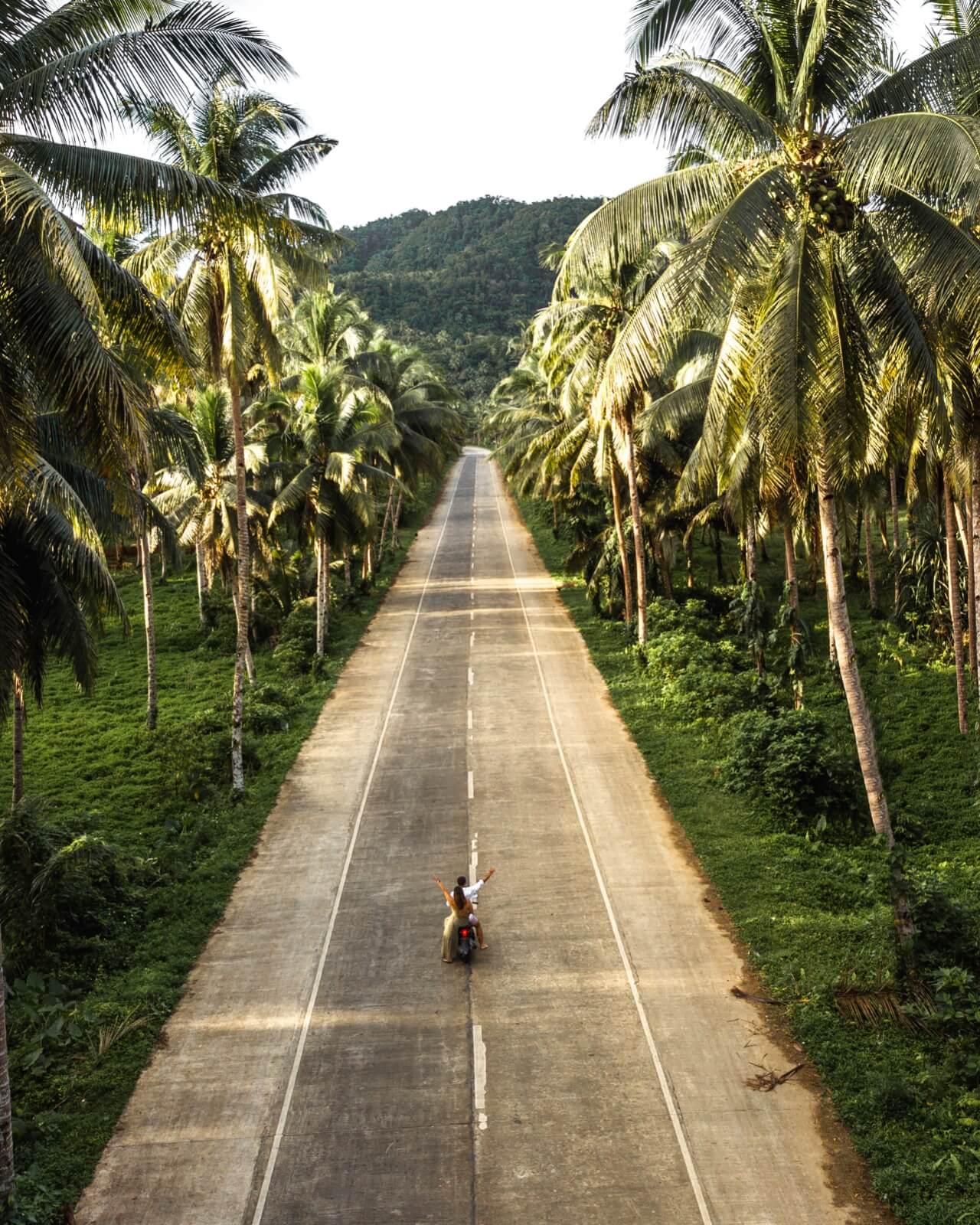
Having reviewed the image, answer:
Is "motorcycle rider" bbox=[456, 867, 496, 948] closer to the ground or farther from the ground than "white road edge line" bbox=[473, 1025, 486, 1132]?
farther from the ground

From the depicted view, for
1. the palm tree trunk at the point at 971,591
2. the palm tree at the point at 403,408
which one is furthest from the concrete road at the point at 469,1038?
the palm tree at the point at 403,408

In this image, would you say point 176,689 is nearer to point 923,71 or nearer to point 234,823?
point 234,823

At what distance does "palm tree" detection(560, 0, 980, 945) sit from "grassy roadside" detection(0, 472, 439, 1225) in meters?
10.0

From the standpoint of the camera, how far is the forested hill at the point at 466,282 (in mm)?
130375

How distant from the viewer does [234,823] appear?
21.4 m

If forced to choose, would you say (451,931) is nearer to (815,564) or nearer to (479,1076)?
(479,1076)

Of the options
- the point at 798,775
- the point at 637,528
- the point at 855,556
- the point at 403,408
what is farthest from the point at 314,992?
the point at 403,408

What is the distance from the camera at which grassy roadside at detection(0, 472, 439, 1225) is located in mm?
12641

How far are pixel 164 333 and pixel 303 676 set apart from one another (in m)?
22.1

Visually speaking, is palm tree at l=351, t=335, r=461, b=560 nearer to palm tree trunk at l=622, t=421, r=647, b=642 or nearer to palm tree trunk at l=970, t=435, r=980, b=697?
palm tree trunk at l=622, t=421, r=647, b=642

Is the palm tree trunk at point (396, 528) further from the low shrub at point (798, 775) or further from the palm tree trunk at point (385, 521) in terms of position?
the low shrub at point (798, 775)

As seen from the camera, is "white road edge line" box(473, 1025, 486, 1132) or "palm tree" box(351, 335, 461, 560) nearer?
"white road edge line" box(473, 1025, 486, 1132)

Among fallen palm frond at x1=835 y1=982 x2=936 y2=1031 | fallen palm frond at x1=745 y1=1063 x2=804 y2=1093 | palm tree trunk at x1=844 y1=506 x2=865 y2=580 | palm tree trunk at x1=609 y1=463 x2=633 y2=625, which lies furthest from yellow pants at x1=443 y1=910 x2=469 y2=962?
palm tree trunk at x1=844 y1=506 x2=865 y2=580

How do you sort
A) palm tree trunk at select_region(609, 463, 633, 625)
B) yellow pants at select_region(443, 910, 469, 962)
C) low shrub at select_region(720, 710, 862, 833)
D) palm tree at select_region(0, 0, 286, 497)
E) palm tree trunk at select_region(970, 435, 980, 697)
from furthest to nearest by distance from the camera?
palm tree trunk at select_region(609, 463, 633, 625), palm tree trunk at select_region(970, 435, 980, 697), low shrub at select_region(720, 710, 862, 833), yellow pants at select_region(443, 910, 469, 962), palm tree at select_region(0, 0, 286, 497)
